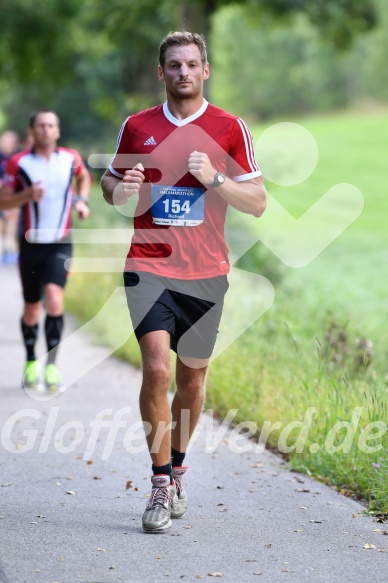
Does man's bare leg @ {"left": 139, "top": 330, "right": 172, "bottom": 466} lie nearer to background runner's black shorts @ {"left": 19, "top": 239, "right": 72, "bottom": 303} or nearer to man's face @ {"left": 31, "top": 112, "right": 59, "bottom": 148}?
background runner's black shorts @ {"left": 19, "top": 239, "right": 72, "bottom": 303}

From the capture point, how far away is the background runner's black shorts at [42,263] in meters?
9.44

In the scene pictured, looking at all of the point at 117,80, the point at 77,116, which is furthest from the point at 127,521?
the point at 77,116

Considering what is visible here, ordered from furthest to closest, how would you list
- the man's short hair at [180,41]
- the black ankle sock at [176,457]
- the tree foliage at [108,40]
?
the tree foliage at [108,40] → the black ankle sock at [176,457] → the man's short hair at [180,41]

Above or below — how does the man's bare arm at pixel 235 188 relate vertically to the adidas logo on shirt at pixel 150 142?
below

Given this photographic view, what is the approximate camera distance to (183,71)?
18.5ft

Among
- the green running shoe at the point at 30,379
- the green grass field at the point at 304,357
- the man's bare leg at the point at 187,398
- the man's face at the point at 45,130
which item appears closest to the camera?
the man's bare leg at the point at 187,398

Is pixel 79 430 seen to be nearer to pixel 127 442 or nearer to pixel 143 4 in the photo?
pixel 127 442

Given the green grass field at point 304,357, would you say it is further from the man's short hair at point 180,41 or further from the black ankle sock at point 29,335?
the man's short hair at point 180,41

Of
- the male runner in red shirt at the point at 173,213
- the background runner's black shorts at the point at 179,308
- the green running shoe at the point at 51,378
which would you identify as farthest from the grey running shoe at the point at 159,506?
the green running shoe at the point at 51,378

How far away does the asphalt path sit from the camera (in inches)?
194

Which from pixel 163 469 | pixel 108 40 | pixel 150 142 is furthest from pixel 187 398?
pixel 108 40

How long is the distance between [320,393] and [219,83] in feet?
326

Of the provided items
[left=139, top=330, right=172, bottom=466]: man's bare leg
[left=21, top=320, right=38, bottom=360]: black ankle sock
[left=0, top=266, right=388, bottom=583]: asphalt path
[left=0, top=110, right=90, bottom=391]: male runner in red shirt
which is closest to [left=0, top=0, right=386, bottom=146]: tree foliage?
[left=0, top=110, right=90, bottom=391]: male runner in red shirt

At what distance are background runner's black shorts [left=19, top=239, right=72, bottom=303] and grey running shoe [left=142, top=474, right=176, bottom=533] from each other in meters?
3.95
